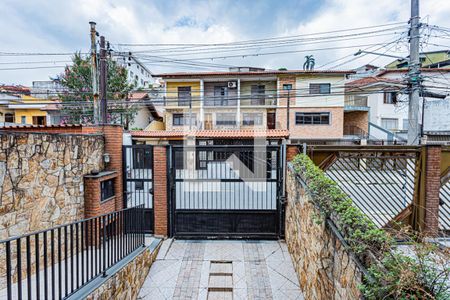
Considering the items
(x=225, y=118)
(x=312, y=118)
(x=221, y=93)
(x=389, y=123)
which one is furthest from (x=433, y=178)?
(x=389, y=123)

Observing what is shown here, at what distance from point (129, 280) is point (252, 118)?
53.7 ft

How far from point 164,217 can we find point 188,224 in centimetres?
62

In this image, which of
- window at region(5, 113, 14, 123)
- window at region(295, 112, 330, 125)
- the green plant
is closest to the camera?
the green plant

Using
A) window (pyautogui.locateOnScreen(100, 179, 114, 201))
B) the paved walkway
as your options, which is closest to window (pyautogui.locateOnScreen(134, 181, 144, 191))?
window (pyautogui.locateOnScreen(100, 179, 114, 201))

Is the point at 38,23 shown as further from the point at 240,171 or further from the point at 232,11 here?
the point at 240,171

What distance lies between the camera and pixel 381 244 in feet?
5.97

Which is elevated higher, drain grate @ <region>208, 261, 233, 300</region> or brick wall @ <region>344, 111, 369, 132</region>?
brick wall @ <region>344, 111, 369, 132</region>

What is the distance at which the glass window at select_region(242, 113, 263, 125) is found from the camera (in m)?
19.0

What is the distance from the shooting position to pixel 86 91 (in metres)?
14.8

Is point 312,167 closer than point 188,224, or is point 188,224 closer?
point 312,167

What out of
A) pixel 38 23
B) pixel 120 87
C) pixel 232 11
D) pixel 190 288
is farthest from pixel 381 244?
pixel 120 87

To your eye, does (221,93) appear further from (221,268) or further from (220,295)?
(220,295)

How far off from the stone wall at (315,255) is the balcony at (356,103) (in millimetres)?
16540

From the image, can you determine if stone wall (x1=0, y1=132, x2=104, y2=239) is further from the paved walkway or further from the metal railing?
the paved walkway
